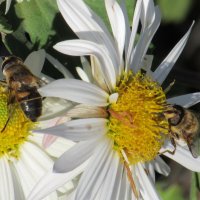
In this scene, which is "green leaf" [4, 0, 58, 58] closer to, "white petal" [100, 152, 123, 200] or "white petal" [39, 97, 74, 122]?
"white petal" [39, 97, 74, 122]

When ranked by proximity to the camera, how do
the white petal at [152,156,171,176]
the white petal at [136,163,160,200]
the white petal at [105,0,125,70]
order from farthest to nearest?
the white petal at [152,156,171,176] → the white petal at [136,163,160,200] → the white petal at [105,0,125,70]

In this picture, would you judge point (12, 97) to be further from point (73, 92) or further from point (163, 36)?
point (163, 36)

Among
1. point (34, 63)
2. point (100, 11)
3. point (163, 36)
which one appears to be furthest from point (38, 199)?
point (163, 36)

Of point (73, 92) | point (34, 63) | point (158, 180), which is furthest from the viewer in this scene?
point (158, 180)

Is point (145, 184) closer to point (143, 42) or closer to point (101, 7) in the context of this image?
point (143, 42)

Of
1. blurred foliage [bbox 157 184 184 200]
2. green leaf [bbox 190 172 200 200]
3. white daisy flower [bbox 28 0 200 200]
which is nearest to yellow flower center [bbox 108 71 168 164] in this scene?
white daisy flower [bbox 28 0 200 200]

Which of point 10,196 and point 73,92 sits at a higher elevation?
point 73,92
